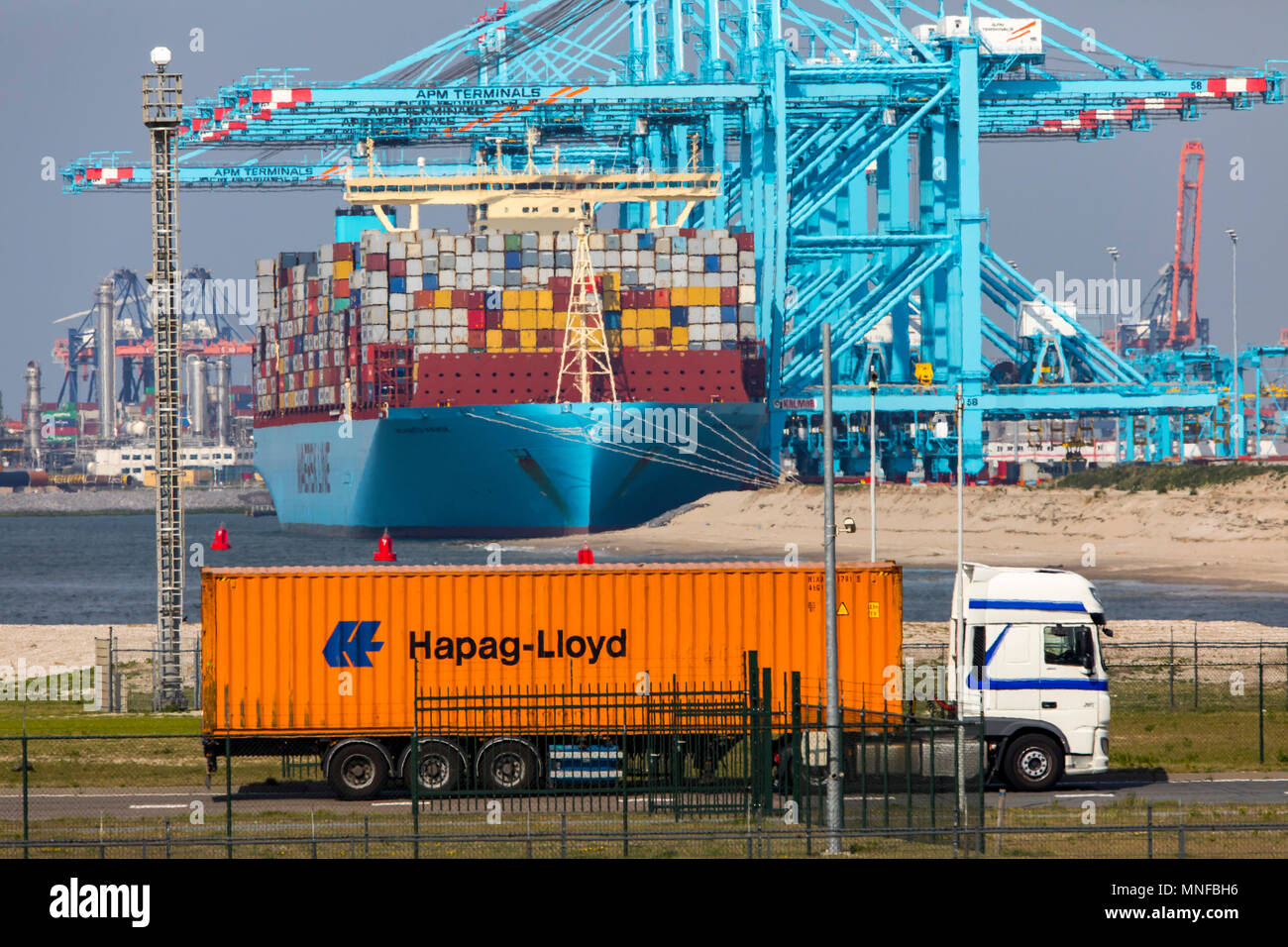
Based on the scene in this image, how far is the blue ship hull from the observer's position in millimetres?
91625

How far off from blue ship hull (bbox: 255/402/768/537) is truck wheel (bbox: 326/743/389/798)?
67197 mm

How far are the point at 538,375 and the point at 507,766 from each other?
73.3 meters

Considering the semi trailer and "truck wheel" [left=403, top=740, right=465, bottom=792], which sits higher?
the semi trailer

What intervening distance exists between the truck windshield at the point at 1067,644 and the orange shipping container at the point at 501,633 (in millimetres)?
2100

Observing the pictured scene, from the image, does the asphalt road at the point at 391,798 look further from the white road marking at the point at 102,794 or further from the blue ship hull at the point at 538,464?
the blue ship hull at the point at 538,464

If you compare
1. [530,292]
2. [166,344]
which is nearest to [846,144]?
[530,292]

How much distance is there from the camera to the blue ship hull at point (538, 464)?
91.6m

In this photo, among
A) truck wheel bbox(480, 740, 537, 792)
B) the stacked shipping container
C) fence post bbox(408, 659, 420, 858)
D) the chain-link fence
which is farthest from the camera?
the stacked shipping container

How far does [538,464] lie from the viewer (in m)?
93.2

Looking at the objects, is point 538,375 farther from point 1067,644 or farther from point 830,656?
point 830,656

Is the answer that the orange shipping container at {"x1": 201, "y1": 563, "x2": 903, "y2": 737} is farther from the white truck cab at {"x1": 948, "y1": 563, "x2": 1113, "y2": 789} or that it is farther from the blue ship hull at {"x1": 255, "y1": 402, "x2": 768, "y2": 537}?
the blue ship hull at {"x1": 255, "y1": 402, "x2": 768, "y2": 537}

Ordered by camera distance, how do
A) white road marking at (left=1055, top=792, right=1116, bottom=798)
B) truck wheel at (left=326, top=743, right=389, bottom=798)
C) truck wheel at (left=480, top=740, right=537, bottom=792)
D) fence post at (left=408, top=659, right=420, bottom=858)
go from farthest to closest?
1. white road marking at (left=1055, top=792, right=1116, bottom=798)
2. truck wheel at (left=326, top=743, right=389, bottom=798)
3. truck wheel at (left=480, top=740, right=537, bottom=792)
4. fence post at (left=408, top=659, right=420, bottom=858)

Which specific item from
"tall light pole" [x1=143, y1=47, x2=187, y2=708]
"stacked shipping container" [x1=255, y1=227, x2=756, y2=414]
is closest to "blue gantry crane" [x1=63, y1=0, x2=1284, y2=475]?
"stacked shipping container" [x1=255, y1=227, x2=756, y2=414]

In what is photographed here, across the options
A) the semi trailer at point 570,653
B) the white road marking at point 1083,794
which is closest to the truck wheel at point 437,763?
the semi trailer at point 570,653
